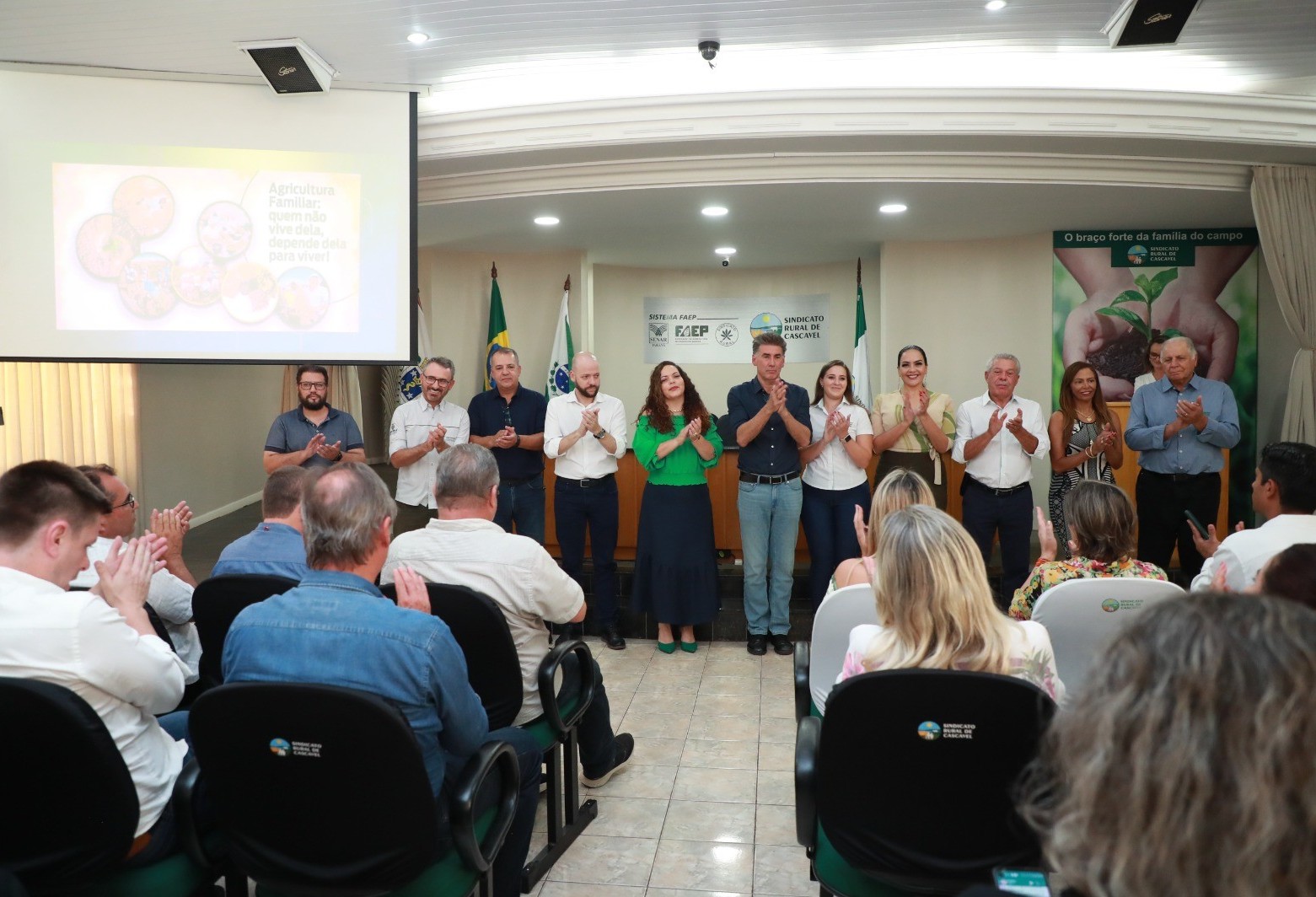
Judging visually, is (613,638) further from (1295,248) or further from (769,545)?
(1295,248)

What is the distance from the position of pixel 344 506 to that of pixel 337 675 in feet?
1.12

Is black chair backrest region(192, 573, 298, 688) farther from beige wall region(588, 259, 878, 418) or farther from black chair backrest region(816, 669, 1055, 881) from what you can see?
beige wall region(588, 259, 878, 418)

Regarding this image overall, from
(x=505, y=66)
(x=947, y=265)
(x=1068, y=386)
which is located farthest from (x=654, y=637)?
(x=947, y=265)

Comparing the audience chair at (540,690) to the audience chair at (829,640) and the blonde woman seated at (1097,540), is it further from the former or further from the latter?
the blonde woman seated at (1097,540)

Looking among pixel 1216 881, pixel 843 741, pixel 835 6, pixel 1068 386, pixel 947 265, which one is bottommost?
pixel 843 741

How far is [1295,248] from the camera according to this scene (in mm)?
4891

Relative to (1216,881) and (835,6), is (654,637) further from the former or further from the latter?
(1216,881)

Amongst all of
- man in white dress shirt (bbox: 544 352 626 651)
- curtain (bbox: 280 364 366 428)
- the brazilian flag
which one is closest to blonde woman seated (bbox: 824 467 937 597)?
man in white dress shirt (bbox: 544 352 626 651)

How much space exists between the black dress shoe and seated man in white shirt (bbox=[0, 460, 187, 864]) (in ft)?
9.49

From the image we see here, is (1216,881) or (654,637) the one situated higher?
(1216,881)

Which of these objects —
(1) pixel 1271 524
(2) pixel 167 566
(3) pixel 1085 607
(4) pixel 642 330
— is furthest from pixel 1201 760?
(4) pixel 642 330

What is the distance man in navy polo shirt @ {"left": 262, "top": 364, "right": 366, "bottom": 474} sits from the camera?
4.54 m

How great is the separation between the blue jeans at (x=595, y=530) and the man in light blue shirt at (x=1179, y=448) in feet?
8.96

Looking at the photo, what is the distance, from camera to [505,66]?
436 centimetres
